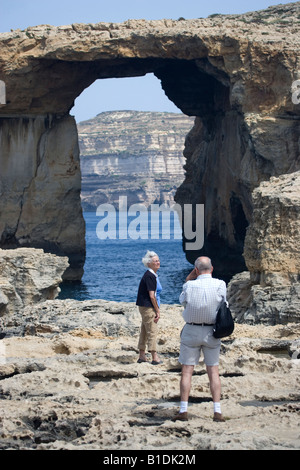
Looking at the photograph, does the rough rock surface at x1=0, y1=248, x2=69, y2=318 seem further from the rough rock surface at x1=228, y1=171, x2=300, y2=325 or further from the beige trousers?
the beige trousers

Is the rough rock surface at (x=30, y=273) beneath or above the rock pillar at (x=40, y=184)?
beneath

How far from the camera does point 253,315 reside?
17562 mm

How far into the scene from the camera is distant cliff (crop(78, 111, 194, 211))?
169750mm

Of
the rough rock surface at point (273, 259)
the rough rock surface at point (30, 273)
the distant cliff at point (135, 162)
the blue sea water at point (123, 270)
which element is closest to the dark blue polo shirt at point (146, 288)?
the rough rock surface at point (273, 259)

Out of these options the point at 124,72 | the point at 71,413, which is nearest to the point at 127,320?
the point at 71,413

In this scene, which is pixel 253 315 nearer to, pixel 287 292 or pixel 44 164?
pixel 287 292

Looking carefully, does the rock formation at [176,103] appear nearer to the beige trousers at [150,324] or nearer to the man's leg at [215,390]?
the beige trousers at [150,324]

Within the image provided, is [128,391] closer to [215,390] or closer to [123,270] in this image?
[215,390]

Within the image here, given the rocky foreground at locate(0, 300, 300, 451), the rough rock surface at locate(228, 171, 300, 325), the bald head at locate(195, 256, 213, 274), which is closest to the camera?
the rocky foreground at locate(0, 300, 300, 451)

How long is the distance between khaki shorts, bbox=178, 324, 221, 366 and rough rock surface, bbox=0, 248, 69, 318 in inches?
578

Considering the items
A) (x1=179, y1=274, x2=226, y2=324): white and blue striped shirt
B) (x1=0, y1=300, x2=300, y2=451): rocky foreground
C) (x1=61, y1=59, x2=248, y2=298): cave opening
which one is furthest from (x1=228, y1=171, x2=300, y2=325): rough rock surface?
(x1=61, y1=59, x2=248, y2=298): cave opening

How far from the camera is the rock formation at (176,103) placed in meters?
35.0

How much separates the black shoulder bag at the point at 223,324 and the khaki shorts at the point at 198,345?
0.13 metres
